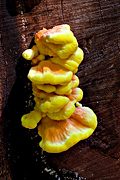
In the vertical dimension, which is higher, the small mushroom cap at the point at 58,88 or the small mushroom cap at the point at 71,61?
the small mushroom cap at the point at 71,61

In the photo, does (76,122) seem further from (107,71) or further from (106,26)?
(106,26)

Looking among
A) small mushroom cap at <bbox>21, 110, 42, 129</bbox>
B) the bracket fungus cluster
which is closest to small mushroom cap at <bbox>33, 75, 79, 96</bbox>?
the bracket fungus cluster

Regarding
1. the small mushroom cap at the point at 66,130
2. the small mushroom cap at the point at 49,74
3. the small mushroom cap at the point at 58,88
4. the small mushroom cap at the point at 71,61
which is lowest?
the small mushroom cap at the point at 66,130

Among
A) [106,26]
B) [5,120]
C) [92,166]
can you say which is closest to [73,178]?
[92,166]

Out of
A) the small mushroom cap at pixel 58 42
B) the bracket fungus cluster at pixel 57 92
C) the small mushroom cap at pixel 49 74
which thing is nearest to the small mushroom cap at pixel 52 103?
the bracket fungus cluster at pixel 57 92

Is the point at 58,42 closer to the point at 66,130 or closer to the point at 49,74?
the point at 49,74

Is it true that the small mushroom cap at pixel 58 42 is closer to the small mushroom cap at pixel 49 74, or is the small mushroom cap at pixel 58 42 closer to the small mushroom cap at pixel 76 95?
the small mushroom cap at pixel 49 74
